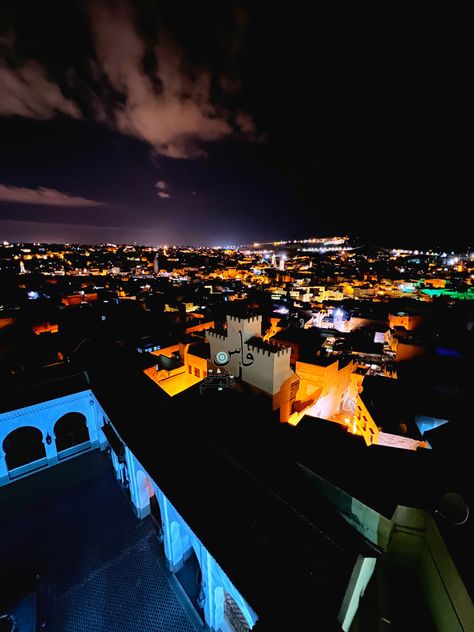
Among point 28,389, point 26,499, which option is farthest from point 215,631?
point 28,389

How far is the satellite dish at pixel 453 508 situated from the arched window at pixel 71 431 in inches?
664

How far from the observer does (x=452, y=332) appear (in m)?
32.4

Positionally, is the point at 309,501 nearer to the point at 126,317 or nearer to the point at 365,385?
the point at 365,385

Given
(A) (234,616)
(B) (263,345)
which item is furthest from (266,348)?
(A) (234,616)

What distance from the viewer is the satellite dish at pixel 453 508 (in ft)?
18.4

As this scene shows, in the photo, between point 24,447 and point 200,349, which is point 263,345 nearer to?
point 200,349

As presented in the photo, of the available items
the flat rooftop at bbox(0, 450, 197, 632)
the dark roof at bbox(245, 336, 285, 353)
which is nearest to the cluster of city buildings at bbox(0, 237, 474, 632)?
the dark roof at bbox(245, 336, 285, 353)

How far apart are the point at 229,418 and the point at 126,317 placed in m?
26.0

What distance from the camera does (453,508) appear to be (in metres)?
5.71

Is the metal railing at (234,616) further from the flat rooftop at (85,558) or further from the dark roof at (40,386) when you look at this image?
the dark roof at (40,386)

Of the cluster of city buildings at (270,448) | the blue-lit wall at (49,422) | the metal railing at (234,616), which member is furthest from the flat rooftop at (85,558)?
the metal railing at (234,616)

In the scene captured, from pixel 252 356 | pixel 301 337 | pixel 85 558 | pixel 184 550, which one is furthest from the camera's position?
pixel 301 337

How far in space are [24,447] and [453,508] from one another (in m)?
18.6

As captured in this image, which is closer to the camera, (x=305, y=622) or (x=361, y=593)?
(x=305, y=622)
